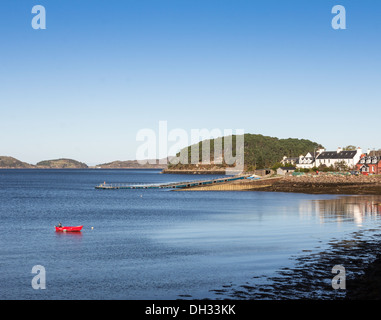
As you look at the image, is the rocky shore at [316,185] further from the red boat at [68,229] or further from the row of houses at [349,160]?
the red boat at [68,229]

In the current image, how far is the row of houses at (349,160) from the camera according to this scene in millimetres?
147375

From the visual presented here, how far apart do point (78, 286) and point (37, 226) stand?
3280 cm

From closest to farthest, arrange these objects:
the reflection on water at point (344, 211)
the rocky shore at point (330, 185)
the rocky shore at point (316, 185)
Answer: the reflection on water at point (344, 211)
the rocky shore at point (330, 185)
the rocky shore at point (316, 185)

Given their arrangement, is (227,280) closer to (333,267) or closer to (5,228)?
(333,267)

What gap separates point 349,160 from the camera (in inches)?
6969

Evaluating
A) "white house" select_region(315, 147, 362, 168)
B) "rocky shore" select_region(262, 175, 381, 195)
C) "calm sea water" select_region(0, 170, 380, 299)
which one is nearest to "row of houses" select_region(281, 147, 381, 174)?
"white house" select_region(315, 147, 362, 168)

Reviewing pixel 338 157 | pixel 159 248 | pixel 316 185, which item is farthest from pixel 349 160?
pixel 159 248

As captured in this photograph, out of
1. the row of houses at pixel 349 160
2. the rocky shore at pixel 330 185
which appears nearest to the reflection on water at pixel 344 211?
the rocky shore at pixel 330 185

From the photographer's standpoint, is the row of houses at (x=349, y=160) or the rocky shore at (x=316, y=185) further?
the row of houses at (x=349, y=160)

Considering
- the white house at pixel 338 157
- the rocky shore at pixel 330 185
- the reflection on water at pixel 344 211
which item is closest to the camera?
the reflection on water at pixel 344 211

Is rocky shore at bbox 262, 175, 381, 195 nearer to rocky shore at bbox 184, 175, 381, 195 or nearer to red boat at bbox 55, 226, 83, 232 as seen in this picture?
rocky shore at bbox 184, 175, 381, 195

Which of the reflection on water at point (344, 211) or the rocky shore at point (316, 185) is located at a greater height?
the rocky shore at point (316, 185)
